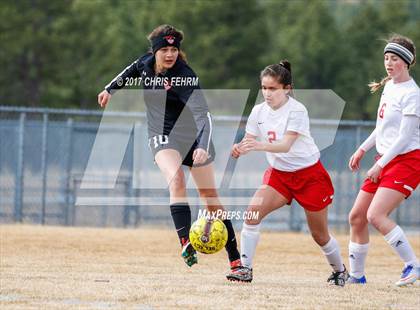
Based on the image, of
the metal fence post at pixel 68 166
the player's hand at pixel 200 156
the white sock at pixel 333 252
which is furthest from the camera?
the metal fence post at pixel 68 166

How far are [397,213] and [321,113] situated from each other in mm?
35833

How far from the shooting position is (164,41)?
839cm

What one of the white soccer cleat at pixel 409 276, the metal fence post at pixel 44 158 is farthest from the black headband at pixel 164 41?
the metal fence post at pixel 44 158

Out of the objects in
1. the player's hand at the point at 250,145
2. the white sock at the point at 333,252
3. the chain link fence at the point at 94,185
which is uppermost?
the player's hand at the point at 250,145

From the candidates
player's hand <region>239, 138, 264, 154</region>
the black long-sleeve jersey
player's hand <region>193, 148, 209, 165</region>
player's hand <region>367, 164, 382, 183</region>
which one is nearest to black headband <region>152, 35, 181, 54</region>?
the black long-sleeve jersey

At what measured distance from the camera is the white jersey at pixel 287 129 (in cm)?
825

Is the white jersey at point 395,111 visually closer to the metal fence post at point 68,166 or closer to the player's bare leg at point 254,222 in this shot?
the player's bare leg at point 254,222

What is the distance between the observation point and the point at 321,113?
5262 cm

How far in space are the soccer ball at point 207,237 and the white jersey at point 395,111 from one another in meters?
1.58

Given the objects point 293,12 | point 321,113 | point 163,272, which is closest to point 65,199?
point 163,272

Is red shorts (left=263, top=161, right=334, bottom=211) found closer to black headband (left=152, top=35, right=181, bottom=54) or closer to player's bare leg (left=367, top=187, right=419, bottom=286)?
player's bare leg (left=367, top=187, right=419, bottom=286)

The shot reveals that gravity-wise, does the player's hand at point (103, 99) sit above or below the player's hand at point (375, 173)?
above

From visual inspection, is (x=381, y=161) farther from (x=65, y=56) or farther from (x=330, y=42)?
(x=330, y=42)

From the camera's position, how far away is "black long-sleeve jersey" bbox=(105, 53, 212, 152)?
8.29 meters
